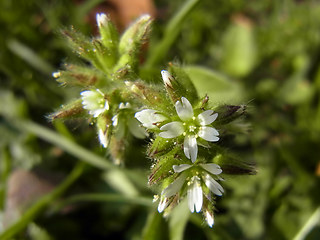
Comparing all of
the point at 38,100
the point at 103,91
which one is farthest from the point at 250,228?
the point at 38,100

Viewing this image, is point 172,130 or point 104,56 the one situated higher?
point 104,56

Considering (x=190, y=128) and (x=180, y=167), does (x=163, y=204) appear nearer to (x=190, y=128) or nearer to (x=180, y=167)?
(x=180, y=167)

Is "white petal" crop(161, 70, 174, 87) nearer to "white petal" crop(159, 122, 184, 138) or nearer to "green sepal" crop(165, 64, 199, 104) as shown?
"green sepal" crop(165, 64, 199, 104)

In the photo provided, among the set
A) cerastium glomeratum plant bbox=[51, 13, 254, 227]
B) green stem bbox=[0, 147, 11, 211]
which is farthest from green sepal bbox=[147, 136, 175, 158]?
green stem bbox=[0, 147, 11, 211]

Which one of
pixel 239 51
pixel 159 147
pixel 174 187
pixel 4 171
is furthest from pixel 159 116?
pixel 239 51

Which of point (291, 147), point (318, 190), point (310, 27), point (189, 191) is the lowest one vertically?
point (318, 190)

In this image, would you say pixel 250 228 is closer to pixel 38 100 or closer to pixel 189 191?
pixel 189 191
